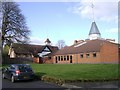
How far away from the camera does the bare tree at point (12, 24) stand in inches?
2224

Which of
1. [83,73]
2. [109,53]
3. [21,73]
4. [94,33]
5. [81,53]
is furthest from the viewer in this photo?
[94,33]

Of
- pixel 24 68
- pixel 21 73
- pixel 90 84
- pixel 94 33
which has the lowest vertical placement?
pixel 90 84

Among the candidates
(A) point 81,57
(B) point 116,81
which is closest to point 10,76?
(B) point 116,81

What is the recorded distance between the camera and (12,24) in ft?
186

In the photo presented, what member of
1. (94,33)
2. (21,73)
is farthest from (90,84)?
(94,33)

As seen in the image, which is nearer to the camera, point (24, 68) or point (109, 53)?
point (24, 68)

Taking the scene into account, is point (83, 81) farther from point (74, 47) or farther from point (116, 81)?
point (74, 47)

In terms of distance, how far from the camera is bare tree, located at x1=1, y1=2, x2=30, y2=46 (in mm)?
56500

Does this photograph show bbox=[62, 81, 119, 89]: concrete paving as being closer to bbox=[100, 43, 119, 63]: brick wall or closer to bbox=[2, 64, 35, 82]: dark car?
bbox=[2, 64, 35, 82]: dark car

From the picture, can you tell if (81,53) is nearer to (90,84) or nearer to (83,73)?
(83,73)

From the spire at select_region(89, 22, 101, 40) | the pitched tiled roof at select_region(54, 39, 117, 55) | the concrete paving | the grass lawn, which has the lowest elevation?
the concrete paving


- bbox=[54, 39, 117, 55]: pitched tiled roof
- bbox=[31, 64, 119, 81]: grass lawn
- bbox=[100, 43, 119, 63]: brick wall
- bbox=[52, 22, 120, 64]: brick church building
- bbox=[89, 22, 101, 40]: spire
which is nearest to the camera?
bbox=[31, 64, 119, 81]: grass lawn

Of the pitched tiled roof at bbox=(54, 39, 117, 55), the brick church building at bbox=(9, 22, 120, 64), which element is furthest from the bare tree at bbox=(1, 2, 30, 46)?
the pitched tiled roof at bbox=(54, 39, 117, 55)

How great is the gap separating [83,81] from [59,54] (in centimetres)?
4985
